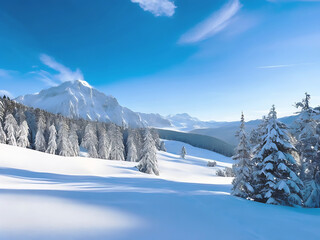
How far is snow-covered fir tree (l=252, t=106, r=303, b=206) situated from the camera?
11.9 m

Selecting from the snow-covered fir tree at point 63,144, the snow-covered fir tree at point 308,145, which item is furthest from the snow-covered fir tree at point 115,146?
the snow-covered fir tree at point 308,145

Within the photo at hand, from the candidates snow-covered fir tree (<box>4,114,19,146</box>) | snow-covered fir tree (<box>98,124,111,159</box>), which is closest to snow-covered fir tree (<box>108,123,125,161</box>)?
snow-covered fir tree (<box>98,124,111,159</box>)

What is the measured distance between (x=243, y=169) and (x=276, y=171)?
228 centimetres

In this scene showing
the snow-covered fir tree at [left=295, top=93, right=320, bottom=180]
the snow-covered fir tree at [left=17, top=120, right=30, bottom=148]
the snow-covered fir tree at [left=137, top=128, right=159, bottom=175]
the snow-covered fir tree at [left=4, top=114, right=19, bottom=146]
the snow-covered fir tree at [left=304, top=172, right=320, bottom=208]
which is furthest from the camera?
the snow-covered fir tree at [left=17, top=120, right=30, bottom=148]

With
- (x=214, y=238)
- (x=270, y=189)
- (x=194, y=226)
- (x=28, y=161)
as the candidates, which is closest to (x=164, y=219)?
(x=194, y=226)

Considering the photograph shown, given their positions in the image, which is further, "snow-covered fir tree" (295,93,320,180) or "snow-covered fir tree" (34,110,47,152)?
"snow-covered fir tree" (34,110,47,152)

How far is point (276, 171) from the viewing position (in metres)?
12.7

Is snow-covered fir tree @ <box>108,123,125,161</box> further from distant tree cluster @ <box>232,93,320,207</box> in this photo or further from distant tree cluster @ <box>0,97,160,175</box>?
distant tree cluster @ <box>232,93,320,207</box>

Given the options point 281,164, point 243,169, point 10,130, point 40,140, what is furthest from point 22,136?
point 281,164

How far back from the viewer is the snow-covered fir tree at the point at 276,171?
11.9m

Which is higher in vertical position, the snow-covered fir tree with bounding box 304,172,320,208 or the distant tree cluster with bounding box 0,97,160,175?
the distant tree cluster with bounding box 0,97,160,175

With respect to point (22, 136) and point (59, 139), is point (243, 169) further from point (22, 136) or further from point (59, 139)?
point (22, 136)

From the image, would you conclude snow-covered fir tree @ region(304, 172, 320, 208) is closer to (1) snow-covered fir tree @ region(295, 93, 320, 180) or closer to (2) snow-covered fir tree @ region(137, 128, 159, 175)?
(1) snow-covered fir tree @ region(295, 93, 320, 180)

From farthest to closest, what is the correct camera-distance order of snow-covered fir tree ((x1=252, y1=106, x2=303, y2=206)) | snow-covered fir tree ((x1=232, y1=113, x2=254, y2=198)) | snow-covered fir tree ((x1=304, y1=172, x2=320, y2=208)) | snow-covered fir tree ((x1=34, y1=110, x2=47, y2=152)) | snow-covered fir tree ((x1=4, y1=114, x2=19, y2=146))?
snow-covered fir tree ((x1=34, y1=110, x2=47, y2=152)), snow-covered fir tree ((x1=4, y1=114, x2=19, y2=146)), snow-covered fir tree ((x1=232, y1=113, x2=254, y2=198)), snow-covered fir tree ((x1=304, y1=172, x2=320, y2=208)), snow-covered fir tree ((x1=252, y1=106, x2=303, y2=206))
